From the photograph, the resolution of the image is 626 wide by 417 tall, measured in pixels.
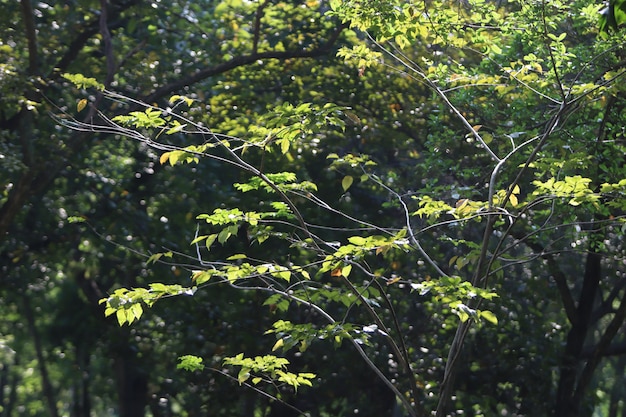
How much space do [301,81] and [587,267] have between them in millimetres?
4388

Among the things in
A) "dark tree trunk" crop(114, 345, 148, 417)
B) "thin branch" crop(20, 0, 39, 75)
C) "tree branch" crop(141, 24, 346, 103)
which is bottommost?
"dark tree trunk" crop(114, 345, 148, 417)

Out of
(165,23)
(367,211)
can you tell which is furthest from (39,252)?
(367,211)

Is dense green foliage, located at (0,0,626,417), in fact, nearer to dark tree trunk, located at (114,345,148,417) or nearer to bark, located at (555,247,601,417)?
bark, located at (555,247,601,417)

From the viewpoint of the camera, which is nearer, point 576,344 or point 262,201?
point 262,201

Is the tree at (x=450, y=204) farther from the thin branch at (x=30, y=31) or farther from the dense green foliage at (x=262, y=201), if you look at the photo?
the thin branch at (x=30, y=31)

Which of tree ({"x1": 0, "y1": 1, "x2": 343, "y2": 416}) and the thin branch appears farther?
tree ({"x1": 0, "y1": 1, "x2": 343, "y2": 416})

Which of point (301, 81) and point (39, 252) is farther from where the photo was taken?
point (39, 252)

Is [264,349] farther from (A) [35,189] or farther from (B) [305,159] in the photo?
(A) [35,189]

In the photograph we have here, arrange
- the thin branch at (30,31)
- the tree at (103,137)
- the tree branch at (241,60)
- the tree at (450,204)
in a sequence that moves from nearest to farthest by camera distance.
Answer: the tree at (450,204), the thin branch at (30,31), the tree at (103,137), the tree branch at (241,60)

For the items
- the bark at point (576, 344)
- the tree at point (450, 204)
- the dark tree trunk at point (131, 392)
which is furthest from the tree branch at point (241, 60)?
the dark tree trunk at point (131, 392)

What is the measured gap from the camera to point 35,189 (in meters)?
10.4

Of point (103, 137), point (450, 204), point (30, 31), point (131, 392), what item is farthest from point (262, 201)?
point (131, 392)

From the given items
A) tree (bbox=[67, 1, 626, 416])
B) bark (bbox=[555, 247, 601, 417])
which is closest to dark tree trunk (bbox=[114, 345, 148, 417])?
tree (bbox=[67, 1, 626, 416])

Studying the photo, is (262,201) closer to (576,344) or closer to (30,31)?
(30,31)
